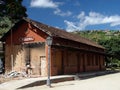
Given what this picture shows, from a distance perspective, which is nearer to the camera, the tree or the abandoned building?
the abandoned building

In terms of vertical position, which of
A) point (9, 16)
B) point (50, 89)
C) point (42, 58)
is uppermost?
point (9, 16)

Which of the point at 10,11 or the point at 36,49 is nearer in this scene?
the point at 36,49

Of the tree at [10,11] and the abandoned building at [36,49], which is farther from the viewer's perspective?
the tree at [10,11]

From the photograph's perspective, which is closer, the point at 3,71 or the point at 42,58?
the point at 42,58

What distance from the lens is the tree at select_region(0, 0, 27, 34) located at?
32781 millimetres

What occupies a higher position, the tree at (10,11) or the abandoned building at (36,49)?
the tree at (10,11)

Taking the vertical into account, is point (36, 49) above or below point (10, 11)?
below

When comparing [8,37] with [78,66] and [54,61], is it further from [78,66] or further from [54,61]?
[78,66]

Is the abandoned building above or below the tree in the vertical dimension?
below

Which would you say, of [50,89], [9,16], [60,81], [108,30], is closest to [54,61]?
[60,81]

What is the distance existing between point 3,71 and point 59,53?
6766 millimetres

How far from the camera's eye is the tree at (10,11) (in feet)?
108

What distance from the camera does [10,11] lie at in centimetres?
3291

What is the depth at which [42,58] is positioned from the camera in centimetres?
2870
